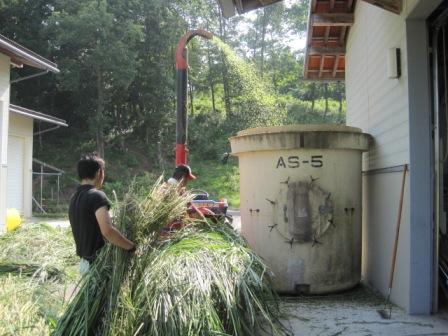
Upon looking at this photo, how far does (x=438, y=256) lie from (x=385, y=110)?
77.5 inches

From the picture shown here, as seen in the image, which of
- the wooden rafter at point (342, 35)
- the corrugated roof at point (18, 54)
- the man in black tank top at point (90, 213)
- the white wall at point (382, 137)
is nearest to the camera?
the man in black tank top at point (90, 213)

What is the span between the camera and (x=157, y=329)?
3488 mm

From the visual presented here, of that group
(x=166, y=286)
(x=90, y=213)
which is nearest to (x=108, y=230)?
(x=90, y=213)

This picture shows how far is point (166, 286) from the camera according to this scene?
3775 millimetres

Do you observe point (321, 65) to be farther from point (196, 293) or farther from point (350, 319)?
point (196, 293)

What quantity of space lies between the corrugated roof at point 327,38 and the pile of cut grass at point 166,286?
5.48 meters

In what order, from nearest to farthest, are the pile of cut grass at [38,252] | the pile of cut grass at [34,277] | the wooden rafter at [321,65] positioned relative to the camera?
A: the pile of cut grass at [34,277], the pile of cut grass at [38,252], the wooden rafter at [321,65]

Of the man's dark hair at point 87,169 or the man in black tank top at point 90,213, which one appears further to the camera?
the man's dark hair at point 87,169

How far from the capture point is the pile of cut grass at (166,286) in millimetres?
3609

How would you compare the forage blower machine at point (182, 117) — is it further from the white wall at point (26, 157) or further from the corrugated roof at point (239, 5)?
the white wall at point (26, 157)

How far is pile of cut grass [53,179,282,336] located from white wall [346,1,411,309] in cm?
174

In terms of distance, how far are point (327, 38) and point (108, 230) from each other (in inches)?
309

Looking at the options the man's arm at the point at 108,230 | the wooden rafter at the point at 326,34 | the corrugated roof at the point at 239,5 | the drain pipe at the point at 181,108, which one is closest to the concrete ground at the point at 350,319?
the man's arm at the point at 108,230

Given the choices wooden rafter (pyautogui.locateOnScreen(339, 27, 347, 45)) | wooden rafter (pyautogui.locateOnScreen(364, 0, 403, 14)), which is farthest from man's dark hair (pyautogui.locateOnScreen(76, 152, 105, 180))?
wooden rafter (pyautogui.locateOnScreen(339, 27, 347, 45))
